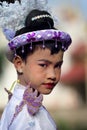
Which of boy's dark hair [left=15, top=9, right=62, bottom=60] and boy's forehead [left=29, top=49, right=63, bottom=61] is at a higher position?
boy's dark hair [left=15, top=9, right=62, bottom=60]

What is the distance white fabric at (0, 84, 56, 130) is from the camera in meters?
3.45

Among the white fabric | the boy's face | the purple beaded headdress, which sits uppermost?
the purple beaded headdress

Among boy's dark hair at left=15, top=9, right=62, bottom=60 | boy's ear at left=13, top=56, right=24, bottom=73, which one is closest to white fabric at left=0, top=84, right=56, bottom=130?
boy's ear at left=13, top=56, right=24, bottom=73

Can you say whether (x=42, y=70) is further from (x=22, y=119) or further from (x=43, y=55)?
(x=22, y=119)

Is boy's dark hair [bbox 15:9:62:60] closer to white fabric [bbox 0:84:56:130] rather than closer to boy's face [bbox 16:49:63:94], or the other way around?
boy's face [bbox 16:49:63:94]

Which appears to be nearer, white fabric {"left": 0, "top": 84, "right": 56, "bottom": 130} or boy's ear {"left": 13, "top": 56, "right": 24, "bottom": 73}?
white fabric {"left": 0, "top": 84, "right": 56, "bottom": 130}

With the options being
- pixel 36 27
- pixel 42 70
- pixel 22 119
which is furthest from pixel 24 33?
pixel 22 119

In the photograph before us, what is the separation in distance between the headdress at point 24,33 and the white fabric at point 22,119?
21cm

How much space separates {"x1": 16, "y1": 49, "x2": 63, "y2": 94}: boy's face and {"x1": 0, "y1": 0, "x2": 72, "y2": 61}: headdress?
6 centimetres

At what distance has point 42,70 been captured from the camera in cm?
351

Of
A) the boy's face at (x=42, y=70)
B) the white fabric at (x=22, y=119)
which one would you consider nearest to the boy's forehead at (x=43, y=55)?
the boy's face at (x=42, y=70)

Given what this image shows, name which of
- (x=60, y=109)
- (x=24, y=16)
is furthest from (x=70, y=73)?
(x=24, y=16)

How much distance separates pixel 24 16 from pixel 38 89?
1.29 ft

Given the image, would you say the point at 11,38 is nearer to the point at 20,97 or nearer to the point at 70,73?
the point at 20,97
